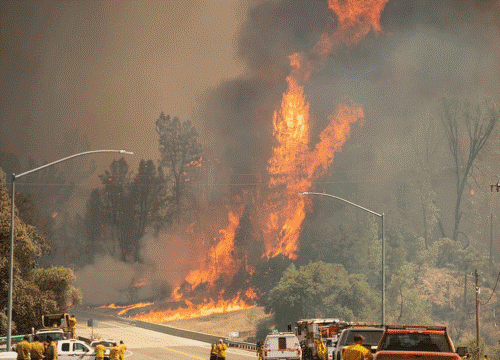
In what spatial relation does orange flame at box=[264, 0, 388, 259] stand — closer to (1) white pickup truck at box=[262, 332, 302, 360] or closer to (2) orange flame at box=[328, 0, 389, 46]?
(2) orange flame at box=[328, 0, 389, 46]

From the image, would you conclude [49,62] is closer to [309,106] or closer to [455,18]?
[309,106]

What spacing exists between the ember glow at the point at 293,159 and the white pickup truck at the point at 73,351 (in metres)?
112

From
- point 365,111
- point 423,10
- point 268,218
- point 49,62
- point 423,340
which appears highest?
point 423,10

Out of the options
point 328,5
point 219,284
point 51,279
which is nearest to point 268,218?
point 219,284

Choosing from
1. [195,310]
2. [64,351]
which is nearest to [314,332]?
[64,351]

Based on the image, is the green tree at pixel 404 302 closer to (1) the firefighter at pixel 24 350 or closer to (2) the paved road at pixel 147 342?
(2) the paved road at pixel 147 342

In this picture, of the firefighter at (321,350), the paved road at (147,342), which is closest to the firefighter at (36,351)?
the firefighter at (321,350)

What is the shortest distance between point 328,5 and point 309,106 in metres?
22.1

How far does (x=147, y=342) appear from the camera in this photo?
8431 centimetres

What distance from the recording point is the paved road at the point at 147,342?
63.4m

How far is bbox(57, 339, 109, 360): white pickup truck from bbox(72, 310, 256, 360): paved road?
19.3 meters

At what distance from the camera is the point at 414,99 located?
16900cm

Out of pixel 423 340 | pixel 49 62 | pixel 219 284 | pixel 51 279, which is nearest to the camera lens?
pixel 423 340

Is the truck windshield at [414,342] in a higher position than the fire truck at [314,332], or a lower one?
higher
